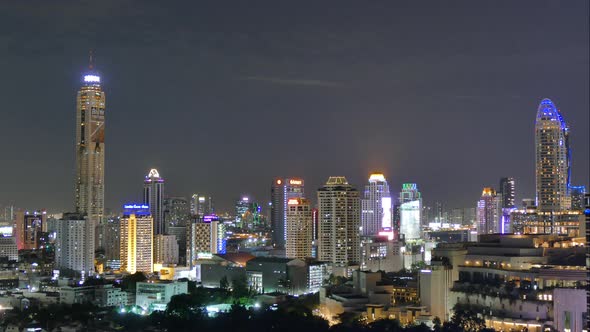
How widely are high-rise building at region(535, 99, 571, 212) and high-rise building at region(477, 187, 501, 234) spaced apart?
6.54 meters

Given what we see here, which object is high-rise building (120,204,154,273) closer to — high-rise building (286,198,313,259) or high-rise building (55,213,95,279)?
high-rise building (55,213,95,279)

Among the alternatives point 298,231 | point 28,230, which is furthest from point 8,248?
point 298,231

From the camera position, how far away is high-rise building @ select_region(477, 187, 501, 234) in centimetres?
3425

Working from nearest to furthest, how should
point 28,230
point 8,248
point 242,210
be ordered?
Result: point 8,248 < point 28,230 < point 242,210

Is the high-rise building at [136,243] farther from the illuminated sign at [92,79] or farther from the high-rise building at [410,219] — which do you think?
the high-rise building at [410,219]

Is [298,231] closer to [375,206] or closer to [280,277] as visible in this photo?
[280,277]

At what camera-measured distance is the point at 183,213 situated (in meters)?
38.2

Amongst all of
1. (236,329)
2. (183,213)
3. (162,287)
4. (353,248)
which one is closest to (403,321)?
(236,329)

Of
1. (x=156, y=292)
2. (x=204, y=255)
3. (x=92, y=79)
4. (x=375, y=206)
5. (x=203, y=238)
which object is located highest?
(x=92, y=79)

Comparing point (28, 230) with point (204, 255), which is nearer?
point (204, 255)

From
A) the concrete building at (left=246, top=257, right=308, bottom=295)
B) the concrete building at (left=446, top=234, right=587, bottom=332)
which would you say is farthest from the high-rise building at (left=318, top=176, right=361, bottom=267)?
the concrete building at (left=446, top=234, right=587, bottom=332)

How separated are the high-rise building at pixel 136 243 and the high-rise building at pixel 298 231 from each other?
15.9ft

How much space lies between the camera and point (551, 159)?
1076 inches

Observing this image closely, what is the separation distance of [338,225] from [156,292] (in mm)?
8463
